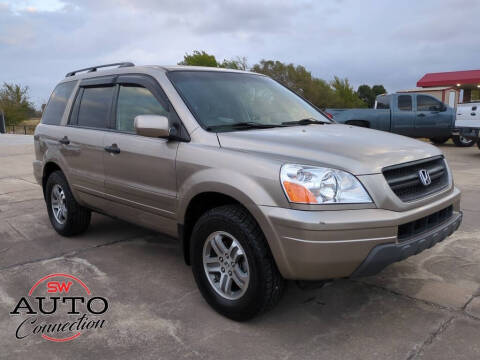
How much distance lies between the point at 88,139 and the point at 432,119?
12542 mm

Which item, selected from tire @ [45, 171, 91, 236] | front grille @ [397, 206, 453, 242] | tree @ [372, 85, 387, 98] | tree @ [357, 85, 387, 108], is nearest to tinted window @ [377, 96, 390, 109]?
tire @ [45, 171, 91, 236]

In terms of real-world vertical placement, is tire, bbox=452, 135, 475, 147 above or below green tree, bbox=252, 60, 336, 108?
below

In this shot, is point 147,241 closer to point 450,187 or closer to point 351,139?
point 351,139

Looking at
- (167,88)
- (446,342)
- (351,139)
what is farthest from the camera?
(167,88)

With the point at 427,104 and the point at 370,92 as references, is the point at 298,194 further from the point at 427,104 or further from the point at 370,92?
the point at 370,92

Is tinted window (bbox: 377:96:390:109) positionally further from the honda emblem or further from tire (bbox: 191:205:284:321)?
tire (bbox: 191:205:284:321)

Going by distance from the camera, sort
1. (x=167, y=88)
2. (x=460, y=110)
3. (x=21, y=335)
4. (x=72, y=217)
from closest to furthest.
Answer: (x=21, y=335), (x=167, y=88), (x=72, y=217), (x=460, y=110)

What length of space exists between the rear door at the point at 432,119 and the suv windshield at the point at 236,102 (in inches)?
433

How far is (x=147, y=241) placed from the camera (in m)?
4.79

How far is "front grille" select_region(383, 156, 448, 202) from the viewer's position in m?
2.76

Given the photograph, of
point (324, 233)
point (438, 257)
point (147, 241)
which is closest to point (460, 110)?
point (438, 257)

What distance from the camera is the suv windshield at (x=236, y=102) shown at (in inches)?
134

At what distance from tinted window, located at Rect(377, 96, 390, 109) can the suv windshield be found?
10.8 m

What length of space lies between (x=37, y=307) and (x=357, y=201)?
2.45 metres
